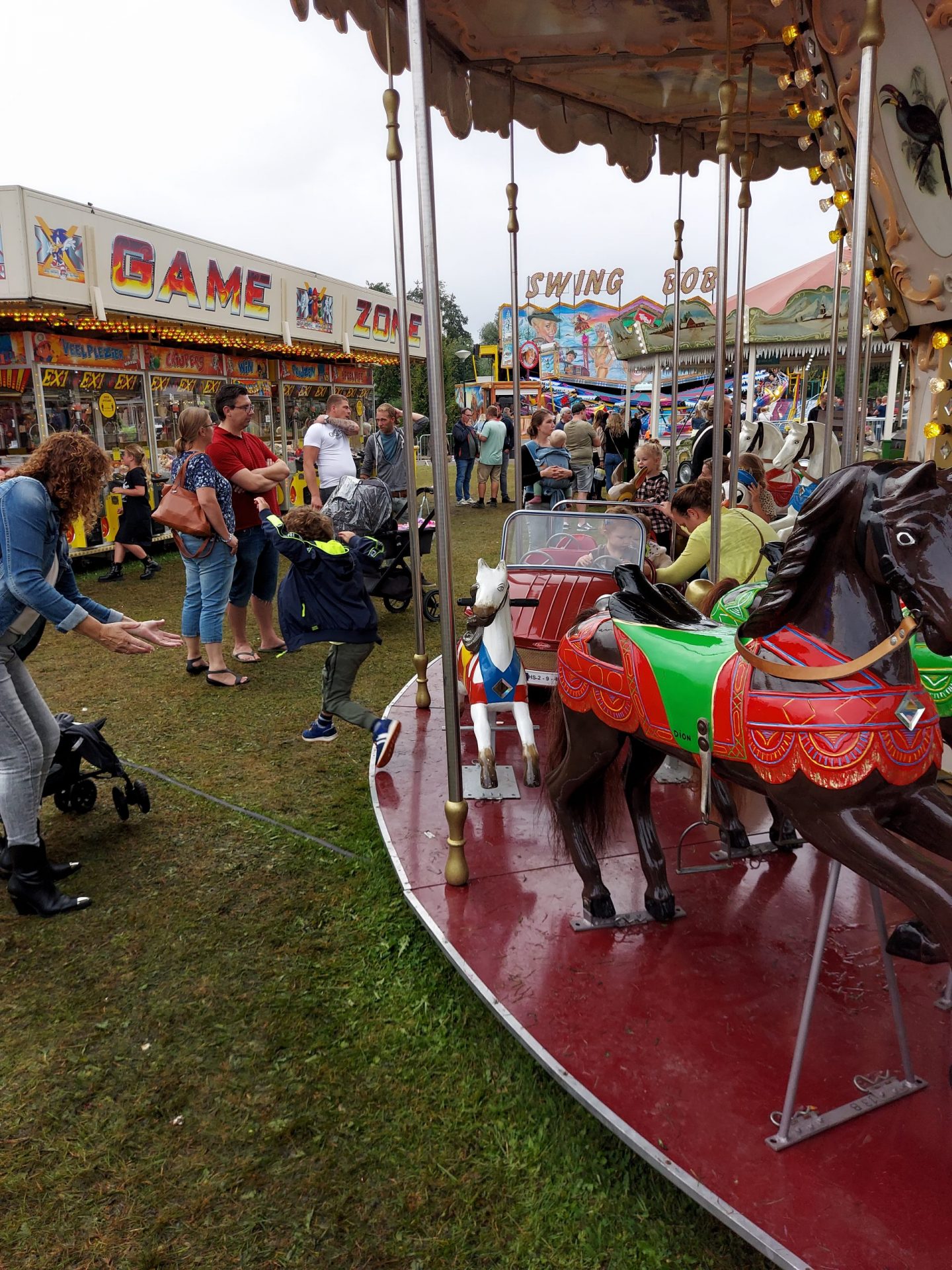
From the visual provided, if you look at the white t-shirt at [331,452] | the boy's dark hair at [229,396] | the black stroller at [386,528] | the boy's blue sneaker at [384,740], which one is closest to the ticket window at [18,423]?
the white t-shirt at [331,452]

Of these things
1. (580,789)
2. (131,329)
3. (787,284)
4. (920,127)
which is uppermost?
(787,284)

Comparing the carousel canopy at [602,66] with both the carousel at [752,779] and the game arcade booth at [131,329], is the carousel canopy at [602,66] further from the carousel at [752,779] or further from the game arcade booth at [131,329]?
the game arcade booth at [131,329]

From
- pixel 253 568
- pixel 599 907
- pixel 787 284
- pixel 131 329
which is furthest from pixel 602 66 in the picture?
pixel 787 284

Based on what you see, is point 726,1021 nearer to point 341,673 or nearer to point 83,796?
point 341,673

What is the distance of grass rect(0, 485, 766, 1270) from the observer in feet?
6.49

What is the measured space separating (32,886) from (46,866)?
0.09m

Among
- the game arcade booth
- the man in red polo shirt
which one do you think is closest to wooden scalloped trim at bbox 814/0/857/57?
the man in red polo shirt

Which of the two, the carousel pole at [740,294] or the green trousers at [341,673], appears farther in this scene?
the green trousers at [341,673]

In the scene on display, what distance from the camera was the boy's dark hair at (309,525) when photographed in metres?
4.62

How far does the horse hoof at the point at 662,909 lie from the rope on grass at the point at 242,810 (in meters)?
1.35

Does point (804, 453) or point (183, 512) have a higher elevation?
point (804, 453)

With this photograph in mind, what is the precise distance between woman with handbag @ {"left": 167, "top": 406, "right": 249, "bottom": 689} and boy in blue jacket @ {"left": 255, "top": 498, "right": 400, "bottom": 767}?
127 centimetres

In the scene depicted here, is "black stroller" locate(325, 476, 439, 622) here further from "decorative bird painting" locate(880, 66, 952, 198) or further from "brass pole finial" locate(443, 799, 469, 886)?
"decorative bird painting" locate(880, 66, 952, 198)

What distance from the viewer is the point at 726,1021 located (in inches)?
96.1
